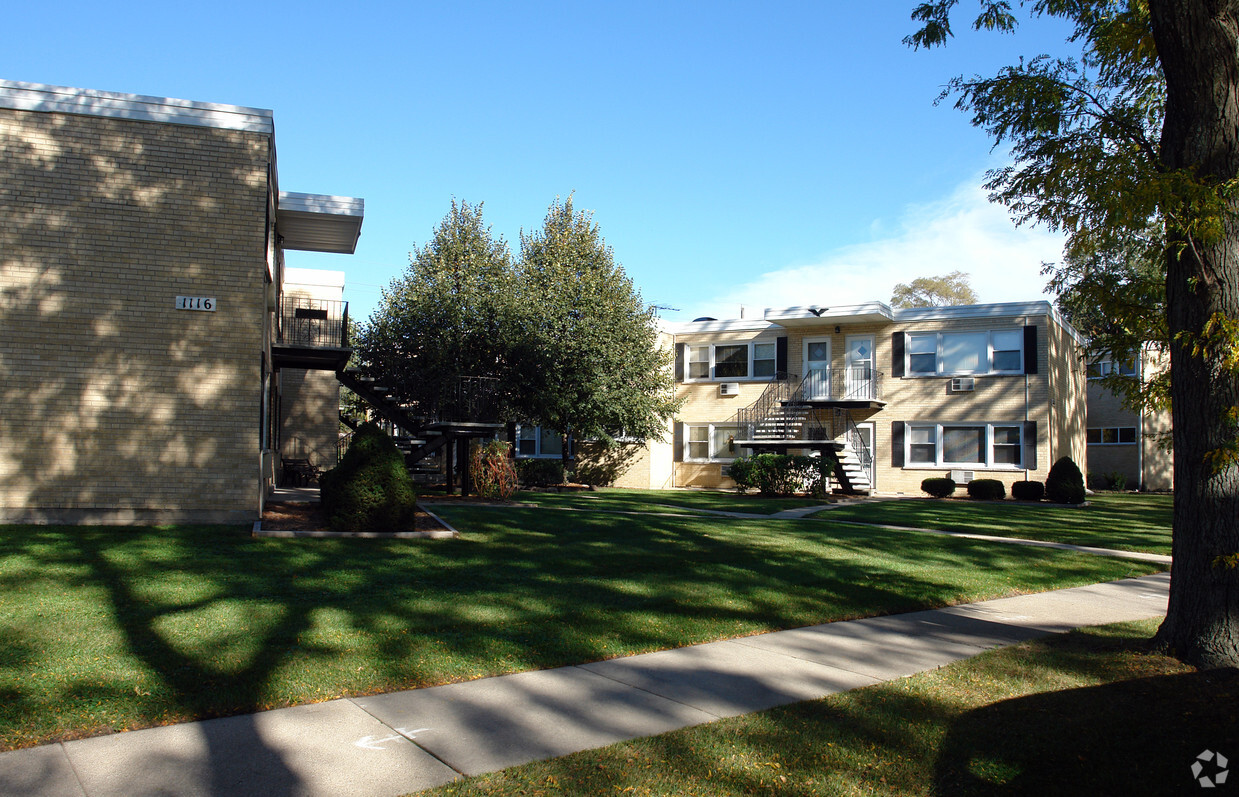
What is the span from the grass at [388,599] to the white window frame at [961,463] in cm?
1366

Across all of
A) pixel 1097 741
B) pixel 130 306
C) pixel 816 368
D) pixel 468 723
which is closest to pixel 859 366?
pixel 816 368

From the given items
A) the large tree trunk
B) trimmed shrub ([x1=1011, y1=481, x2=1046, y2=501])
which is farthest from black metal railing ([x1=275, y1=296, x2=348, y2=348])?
trimmed shrub ([x1=1011, y1=481, x2=1046, y2=501])

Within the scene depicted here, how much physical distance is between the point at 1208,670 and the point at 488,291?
21.7m

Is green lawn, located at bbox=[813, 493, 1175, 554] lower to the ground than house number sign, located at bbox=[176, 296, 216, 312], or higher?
lower

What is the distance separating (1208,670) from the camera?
610 centimetres

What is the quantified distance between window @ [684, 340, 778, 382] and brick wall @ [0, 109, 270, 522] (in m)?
18.6

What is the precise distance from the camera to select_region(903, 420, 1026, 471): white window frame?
26594mm

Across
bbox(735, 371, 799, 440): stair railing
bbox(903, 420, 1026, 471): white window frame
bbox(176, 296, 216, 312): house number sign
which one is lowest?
bbox(903, 420, 1026, 471): white window frame

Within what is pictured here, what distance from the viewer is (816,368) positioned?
28.8 m

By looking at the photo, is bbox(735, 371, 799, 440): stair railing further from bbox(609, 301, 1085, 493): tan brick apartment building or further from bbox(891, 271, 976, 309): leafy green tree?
bbox(891, 271, 976, 309): leafy green tree

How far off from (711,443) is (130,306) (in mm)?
20120

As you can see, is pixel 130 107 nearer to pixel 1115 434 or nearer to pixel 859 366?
pixel 859 366

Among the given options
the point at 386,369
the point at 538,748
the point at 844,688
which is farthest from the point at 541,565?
the point at 386,369

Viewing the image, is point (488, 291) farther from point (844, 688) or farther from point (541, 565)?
point (844, 688)
